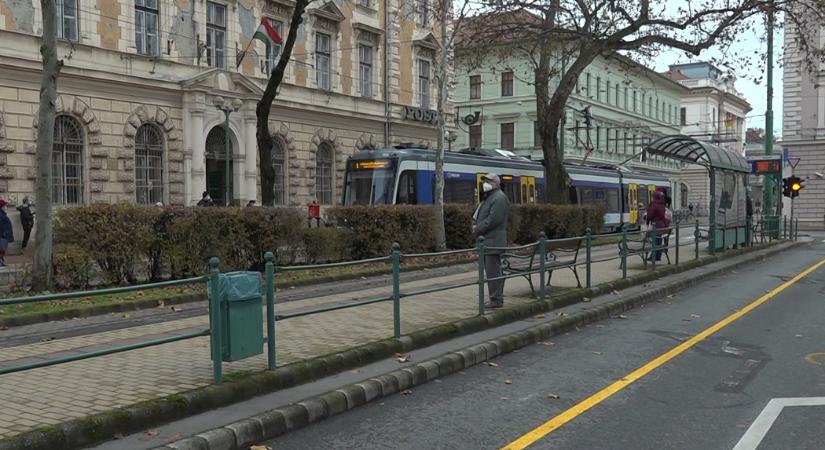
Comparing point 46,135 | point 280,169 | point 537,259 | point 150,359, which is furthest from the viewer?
point 280,169

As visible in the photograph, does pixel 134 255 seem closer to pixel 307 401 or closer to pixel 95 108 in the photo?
pixel 307 401

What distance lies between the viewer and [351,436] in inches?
210

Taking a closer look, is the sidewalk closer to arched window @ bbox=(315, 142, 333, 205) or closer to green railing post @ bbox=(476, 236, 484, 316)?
→ green railing post @ bbox=(476, 236, 484, 316)

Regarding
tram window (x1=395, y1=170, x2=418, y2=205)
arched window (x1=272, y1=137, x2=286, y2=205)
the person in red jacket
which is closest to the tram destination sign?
the person in red jacket

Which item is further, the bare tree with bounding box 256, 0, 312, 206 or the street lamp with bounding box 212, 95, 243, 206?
the street lamp with bounding box 212, 95, 243, 206

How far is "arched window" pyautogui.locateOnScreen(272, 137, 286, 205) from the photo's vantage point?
3048 cm

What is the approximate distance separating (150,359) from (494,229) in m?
5.10

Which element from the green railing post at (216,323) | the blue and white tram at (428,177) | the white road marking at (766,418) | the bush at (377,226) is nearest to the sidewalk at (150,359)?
the green railing post at (216,323)

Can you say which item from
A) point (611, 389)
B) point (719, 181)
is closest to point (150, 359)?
point (611, 389)

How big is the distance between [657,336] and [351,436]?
17.9 ft

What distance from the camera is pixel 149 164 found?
84.6 feet

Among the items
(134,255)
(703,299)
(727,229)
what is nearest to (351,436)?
(134,255)

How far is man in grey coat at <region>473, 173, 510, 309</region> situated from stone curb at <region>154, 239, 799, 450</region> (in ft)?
3.19

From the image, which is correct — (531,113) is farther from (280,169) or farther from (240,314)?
(240,314)
